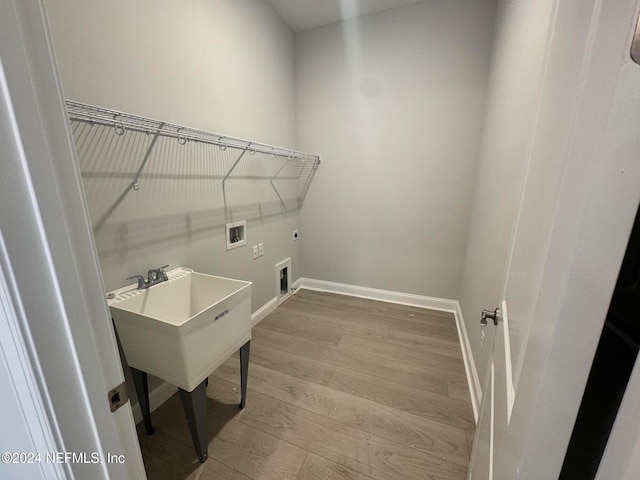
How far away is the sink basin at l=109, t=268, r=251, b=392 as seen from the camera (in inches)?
40.8

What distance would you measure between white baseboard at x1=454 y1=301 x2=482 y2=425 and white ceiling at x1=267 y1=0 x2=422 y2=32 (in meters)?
2.88

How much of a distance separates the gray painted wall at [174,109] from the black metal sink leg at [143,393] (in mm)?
486

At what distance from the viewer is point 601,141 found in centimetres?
28

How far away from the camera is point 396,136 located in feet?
8.07

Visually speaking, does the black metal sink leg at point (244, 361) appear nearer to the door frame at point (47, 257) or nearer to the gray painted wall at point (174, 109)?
the gray painted wall at point (174, 109)

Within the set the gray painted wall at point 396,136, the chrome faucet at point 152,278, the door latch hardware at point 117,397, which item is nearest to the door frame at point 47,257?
the door latch hardware at point 117,397

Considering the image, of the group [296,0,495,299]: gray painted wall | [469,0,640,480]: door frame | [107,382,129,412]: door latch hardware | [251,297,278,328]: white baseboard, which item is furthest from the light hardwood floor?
[469,0,640,480]: door frame

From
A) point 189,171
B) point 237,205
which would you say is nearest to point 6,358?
point 189,171

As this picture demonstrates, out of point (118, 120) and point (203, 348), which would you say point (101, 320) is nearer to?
point (203, 348)

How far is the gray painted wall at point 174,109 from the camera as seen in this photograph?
111 centimetres

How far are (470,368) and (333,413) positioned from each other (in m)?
1.03

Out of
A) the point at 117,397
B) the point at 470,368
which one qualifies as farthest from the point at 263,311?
the point at 117,397

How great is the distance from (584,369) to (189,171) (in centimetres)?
184

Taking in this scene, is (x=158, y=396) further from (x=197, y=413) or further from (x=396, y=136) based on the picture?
(x=396, y=136)
